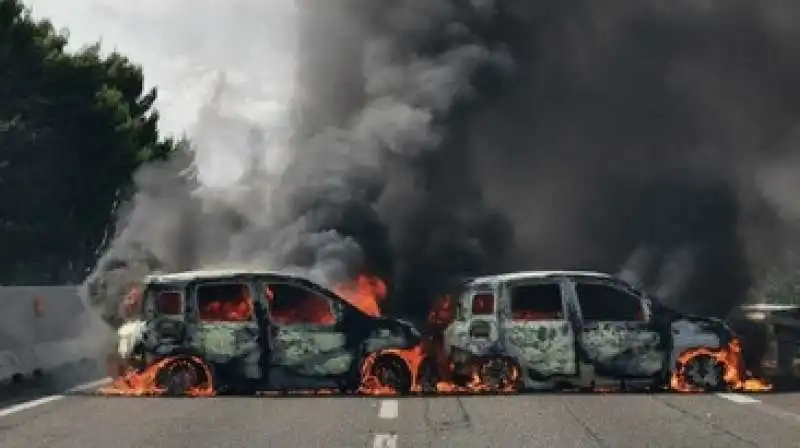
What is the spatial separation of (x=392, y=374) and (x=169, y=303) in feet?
9.18

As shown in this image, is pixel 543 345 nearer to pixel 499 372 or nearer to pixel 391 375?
pixel 499 372

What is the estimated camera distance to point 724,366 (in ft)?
55.4

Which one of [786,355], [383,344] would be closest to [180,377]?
[383,344]

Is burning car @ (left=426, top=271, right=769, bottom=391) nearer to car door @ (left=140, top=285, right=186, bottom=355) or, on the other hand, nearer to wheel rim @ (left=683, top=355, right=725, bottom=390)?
wheel rim @ (left=683, top=355, right=725, bottom=390)

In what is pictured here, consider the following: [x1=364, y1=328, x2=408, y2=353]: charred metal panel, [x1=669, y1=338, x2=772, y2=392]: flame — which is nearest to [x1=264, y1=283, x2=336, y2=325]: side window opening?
[x1=364, y1=328, x2=408, y2=353]: charred metal panel

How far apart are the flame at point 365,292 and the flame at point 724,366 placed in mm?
6850

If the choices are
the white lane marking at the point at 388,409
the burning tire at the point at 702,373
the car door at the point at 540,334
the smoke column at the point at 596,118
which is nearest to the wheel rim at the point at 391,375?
the white lane marking at the point at 388,409

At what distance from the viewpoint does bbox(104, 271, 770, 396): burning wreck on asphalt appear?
1652 cm

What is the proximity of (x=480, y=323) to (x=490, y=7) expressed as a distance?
2110 cm

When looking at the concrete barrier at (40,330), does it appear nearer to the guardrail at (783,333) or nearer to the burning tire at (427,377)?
the burning tire at (427,377)

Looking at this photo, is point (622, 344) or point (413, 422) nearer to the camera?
point (413, 422)

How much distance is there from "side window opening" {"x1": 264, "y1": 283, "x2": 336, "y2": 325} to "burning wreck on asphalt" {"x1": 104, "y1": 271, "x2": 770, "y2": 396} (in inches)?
0.8

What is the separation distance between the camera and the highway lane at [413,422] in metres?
11.7

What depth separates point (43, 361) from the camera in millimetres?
19094
